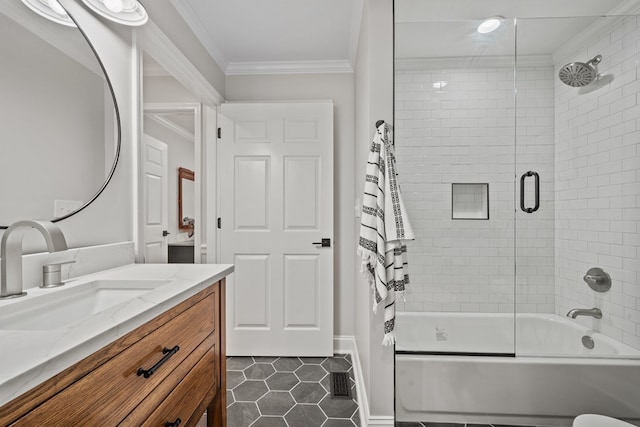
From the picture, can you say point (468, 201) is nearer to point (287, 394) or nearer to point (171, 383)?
point (287, 394)

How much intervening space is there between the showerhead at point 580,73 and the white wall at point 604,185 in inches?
1.3

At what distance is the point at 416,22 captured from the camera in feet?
5.84

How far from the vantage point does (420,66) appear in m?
1.97

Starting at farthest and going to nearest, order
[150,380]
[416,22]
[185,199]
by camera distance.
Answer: [185,199] → [416,22] → [150,380]

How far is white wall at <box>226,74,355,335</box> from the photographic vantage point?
2613mm

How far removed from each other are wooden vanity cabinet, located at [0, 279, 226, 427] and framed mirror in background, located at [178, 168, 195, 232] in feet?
10.5

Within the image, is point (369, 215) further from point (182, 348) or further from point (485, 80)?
point (485, 80)

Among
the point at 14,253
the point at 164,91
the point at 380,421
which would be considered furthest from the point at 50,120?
the point at 380,421

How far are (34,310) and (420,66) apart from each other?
2225 millimetres

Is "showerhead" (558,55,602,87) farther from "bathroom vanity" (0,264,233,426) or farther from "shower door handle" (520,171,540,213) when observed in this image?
"bathroom vanity" (0,264,233,426)

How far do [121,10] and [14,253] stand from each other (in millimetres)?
1098

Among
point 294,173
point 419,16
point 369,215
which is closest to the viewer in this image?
point 369,215

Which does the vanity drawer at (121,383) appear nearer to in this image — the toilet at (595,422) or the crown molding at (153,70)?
the toilet at (595,422)

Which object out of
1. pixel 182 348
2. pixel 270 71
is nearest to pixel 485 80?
pixel 270 71
